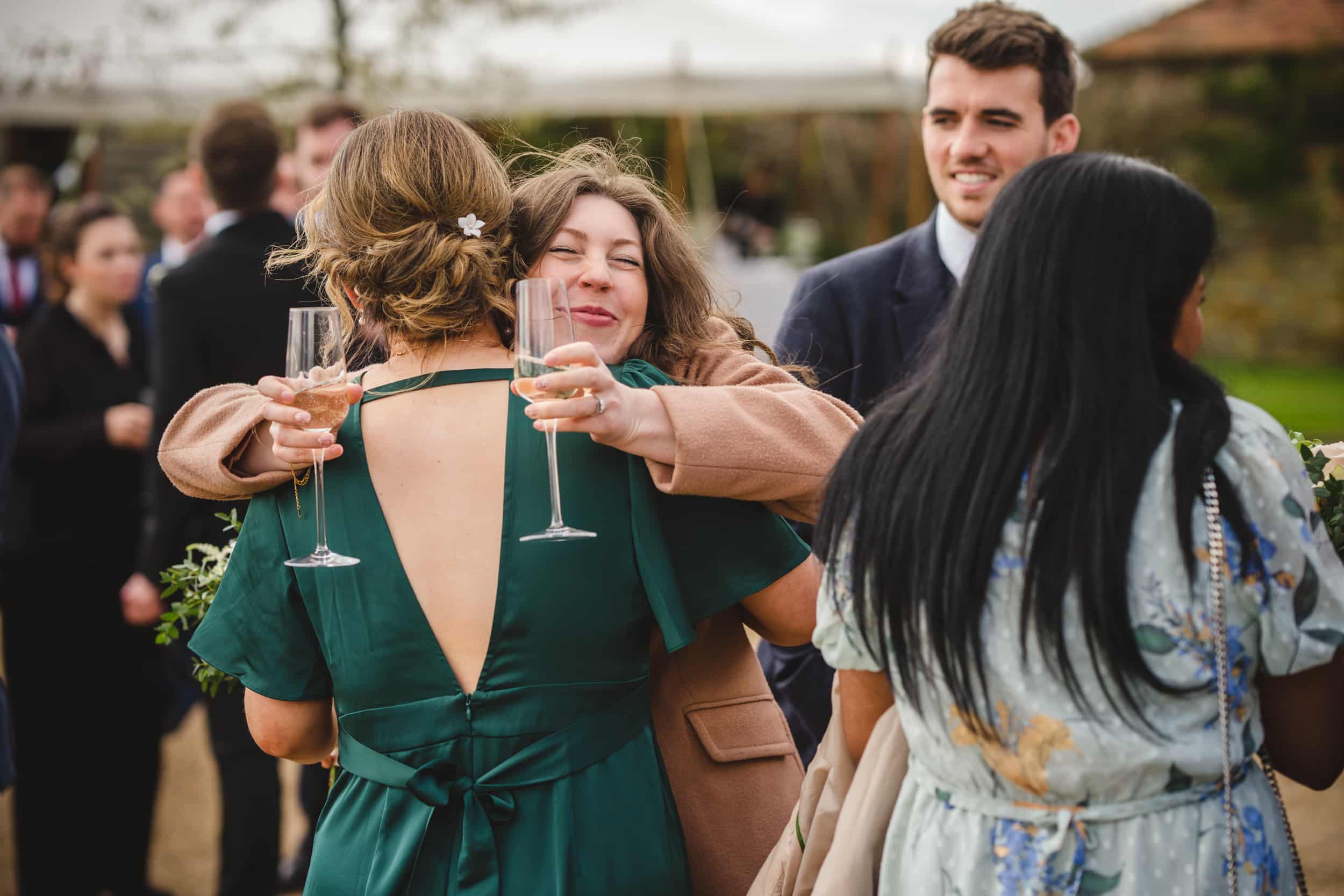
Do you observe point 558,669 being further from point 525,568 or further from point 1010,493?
point 1010,493

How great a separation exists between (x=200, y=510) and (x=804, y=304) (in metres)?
2.10

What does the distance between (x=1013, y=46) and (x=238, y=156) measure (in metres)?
2.55

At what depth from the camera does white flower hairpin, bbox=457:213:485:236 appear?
2062mm

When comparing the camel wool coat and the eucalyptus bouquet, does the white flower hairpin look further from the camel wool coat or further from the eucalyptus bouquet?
the eucalyptus bouquet

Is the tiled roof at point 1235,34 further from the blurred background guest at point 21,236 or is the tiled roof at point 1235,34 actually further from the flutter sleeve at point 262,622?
the flutter sleeve at point 262,622

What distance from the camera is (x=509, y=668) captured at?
1955 mm

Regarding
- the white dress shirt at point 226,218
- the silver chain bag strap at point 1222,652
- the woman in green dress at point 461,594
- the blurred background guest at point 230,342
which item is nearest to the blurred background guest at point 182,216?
the white dress shirt at point 226,218

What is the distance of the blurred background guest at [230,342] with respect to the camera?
412 centimetres

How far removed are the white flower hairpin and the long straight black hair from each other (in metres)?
0.77

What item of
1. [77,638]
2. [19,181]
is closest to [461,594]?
[77,638]

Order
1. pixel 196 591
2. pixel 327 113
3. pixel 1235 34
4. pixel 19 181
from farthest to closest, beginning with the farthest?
pixel 1235 34 < pixel 19 181 < pixel 327 113 < pixel 196 591

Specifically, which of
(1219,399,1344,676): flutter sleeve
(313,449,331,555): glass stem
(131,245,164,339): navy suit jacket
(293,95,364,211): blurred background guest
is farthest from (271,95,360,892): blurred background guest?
(1219,399,1344,676): flutter sleeve

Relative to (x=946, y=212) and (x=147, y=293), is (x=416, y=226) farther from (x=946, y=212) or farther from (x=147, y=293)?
(x=147, y=293)

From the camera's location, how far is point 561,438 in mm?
2004
